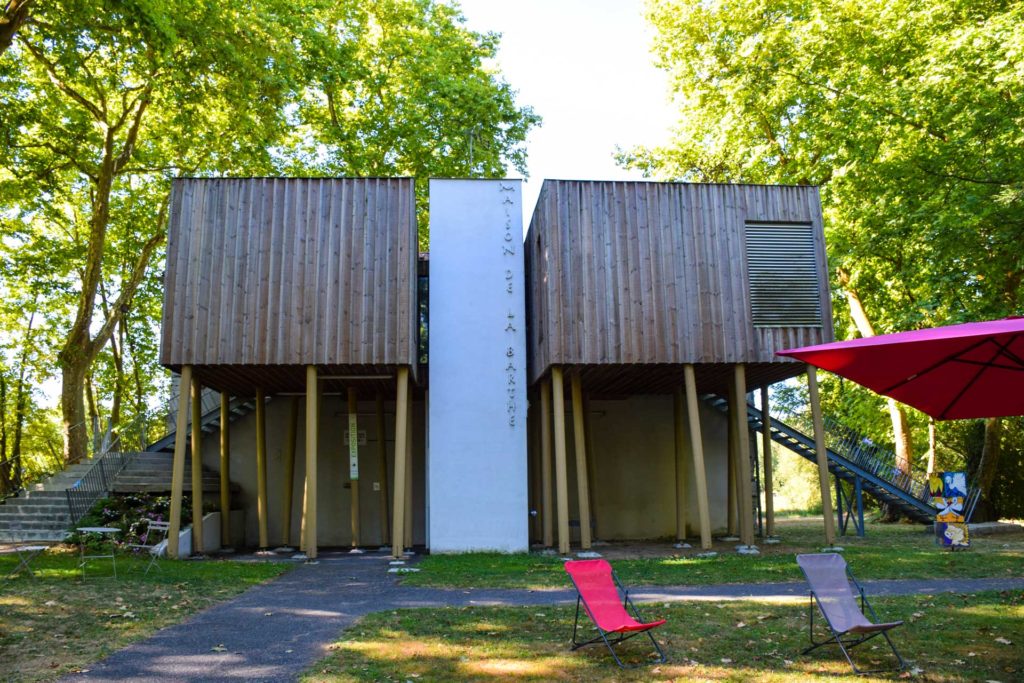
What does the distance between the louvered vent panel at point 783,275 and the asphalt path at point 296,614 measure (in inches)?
231

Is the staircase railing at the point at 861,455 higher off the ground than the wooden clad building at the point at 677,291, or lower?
lower

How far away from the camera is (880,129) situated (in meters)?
19.2

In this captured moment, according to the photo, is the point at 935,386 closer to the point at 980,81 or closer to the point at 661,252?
the point at 661,252

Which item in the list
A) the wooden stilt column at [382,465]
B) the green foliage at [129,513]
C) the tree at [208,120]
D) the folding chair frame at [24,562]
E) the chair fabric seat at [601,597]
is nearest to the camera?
the chair fabric seat at [601,597]

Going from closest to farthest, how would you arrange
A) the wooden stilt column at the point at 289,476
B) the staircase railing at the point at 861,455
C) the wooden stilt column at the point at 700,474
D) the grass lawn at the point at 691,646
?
the grass lawn at the point at 691,646
the wooden stilt column at the point at 700,474
the wooden stilt column at the point at 289,476
the staircase railing at the point at 861,455

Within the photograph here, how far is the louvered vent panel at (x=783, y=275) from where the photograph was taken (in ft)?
50.1

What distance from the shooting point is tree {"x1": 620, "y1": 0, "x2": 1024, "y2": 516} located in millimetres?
15961

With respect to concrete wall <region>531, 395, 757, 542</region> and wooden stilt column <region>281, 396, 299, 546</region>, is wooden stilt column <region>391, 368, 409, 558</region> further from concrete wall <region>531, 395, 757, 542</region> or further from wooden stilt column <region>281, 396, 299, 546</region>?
concrete wall <region>531, 395, 757, 542</region>

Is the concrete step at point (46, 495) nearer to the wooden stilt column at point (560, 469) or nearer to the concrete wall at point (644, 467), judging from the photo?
the wooden stilt column at point (560, 469)

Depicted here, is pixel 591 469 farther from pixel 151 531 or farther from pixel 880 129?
pixel 880 129

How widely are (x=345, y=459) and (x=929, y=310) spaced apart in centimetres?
1377

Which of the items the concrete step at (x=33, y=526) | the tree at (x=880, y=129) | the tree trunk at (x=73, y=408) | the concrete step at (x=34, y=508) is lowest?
the concrete step at (x=33, y=526)

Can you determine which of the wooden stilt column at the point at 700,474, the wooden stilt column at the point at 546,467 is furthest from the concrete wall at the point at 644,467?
the wooden stilt column at the point at 700,474

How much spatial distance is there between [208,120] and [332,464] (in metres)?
10.5
